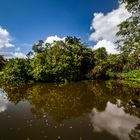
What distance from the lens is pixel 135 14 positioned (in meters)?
14.6

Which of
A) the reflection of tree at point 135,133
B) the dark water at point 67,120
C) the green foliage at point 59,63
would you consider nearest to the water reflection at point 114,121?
the dark water at point 67,120

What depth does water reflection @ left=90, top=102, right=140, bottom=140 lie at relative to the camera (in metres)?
11.3

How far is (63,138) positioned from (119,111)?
23.5ft

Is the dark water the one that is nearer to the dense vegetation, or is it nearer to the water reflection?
the water reflection

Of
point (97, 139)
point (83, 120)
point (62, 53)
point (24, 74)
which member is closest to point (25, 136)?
point (97, 139)

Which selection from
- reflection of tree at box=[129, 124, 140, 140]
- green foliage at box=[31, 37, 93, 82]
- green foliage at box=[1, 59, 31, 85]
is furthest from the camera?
green foliage at box=[31, 37, 93, 82]

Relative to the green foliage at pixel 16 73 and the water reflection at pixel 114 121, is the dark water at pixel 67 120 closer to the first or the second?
the water reflection at pixel 114 121

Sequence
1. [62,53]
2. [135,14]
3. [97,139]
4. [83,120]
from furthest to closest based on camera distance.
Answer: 1. [62,53]
2. [135,14]
3. [83,120]
4. [97,139]

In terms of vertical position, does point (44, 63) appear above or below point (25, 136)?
above

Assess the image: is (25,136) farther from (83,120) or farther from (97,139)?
(83,120)

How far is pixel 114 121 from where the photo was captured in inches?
524

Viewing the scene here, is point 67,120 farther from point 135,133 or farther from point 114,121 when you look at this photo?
point 135,133

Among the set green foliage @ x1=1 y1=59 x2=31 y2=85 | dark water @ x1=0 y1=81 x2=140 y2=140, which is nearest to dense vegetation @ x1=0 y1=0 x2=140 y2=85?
green foliage @ x1=1 y1=59 x2=31 y2=85

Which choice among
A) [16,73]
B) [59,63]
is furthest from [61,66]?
[16,73]
